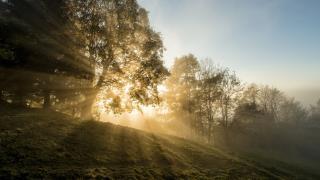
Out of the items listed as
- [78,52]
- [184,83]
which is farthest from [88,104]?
[184,83]

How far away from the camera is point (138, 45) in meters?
40.2

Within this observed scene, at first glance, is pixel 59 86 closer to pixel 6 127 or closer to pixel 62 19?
pixel 62 19

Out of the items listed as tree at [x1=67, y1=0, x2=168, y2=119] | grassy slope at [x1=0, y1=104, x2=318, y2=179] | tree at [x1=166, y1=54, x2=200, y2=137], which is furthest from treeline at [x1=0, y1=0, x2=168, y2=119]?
tree at [x1=166, y1=54, x2=200, y2=137]

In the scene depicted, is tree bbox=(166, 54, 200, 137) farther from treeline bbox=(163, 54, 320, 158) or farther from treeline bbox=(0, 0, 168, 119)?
treeline bbox=(0, 0, 168, 119)

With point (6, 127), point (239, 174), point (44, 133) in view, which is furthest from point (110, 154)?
point (239, 174)

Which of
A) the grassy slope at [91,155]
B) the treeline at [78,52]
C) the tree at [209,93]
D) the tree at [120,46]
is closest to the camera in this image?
the grassy slope at [91,155]

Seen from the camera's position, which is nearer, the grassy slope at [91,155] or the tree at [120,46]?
the grassy slope at [91,155]

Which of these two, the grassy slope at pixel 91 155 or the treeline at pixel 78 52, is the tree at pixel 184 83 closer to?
the treeline at pixel 78 52

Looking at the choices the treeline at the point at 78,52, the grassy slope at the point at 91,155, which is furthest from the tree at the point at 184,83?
the grassy slope at the point at 91,155

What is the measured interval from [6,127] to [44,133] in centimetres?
269

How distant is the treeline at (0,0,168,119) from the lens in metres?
32.9

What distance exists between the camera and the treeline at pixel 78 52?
32906 mm

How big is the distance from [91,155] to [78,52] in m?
18.7

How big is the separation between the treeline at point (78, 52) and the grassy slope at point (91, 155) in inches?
307
